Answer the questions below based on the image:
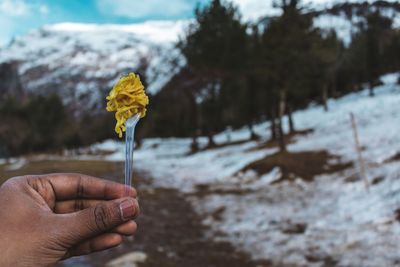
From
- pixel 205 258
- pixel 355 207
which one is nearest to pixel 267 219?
pixel 355 207

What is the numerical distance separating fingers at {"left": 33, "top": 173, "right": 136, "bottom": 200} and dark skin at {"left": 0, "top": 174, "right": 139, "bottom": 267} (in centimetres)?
18

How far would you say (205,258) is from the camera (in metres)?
9.10

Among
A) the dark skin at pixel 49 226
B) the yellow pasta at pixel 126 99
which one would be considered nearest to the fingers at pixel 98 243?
the dark skin at pixel 49 226

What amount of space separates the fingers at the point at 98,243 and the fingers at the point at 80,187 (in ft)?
0.89

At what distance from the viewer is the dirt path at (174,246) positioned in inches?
350

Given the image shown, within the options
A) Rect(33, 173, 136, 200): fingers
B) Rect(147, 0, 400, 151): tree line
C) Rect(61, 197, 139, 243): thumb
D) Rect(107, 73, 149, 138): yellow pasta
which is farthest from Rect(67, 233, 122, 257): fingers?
Rect(147, 0, 400, 151): tree line

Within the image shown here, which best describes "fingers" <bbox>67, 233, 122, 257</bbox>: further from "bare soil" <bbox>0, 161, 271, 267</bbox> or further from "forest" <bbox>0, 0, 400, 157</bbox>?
"bare soil" <bbox>0, 161, 271, 267</bbox>

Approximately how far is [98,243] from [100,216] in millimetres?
269

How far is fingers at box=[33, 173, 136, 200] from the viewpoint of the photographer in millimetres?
2605

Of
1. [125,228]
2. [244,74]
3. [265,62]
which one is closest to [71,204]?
[125,228]

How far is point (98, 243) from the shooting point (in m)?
2.41

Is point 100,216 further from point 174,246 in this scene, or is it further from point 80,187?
point 174,246

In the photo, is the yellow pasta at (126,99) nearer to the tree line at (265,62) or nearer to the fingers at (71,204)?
the fingers at (71,204)

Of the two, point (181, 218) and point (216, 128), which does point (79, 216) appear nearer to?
point (181, 218)
